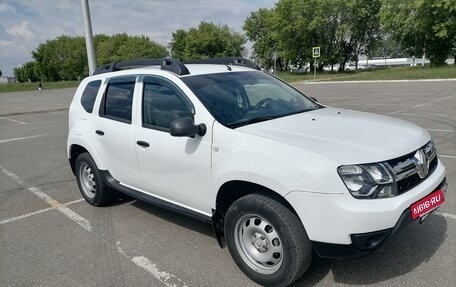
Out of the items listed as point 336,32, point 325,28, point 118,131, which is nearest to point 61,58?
point 325,28

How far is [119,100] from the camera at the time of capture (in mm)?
4207

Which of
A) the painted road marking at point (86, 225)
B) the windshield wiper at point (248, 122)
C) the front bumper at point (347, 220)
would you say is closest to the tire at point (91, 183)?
the painted road marking at point (86, 225)

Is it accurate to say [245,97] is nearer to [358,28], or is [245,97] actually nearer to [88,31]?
[88,31]

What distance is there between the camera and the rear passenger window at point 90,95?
469cm

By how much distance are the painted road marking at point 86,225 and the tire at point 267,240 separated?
565 mm

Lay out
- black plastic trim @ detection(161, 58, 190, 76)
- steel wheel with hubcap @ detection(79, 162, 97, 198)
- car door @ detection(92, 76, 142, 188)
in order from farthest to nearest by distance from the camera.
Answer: steel wheel with hubcap @ detection(79, 162, 97, 198), car door @ detection(92, 76, 142, 188), black plastic trim @ detection(161, 58, 190, 76)

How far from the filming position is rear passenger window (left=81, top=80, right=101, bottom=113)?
4.69 m

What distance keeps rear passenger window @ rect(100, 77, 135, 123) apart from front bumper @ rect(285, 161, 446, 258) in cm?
222

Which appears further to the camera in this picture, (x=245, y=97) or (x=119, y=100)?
(x=119, y=100)

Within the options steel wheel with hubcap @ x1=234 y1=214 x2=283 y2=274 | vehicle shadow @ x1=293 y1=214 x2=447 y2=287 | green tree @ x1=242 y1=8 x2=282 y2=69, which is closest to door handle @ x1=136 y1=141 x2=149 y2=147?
steel wheel with hubcap @ x1=234 y1=214 x2=283 y2=274

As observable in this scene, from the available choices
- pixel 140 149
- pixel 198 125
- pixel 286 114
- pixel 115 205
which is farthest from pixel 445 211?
pixel 115 205

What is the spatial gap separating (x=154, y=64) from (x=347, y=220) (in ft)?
8.62

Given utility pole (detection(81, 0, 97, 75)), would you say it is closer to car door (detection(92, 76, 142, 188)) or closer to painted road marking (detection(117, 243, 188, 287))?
car door (detection(92, 76, 142, 188))

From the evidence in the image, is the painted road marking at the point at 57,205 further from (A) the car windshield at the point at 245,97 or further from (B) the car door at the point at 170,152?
(A) the car windshield at the point at 245,97
